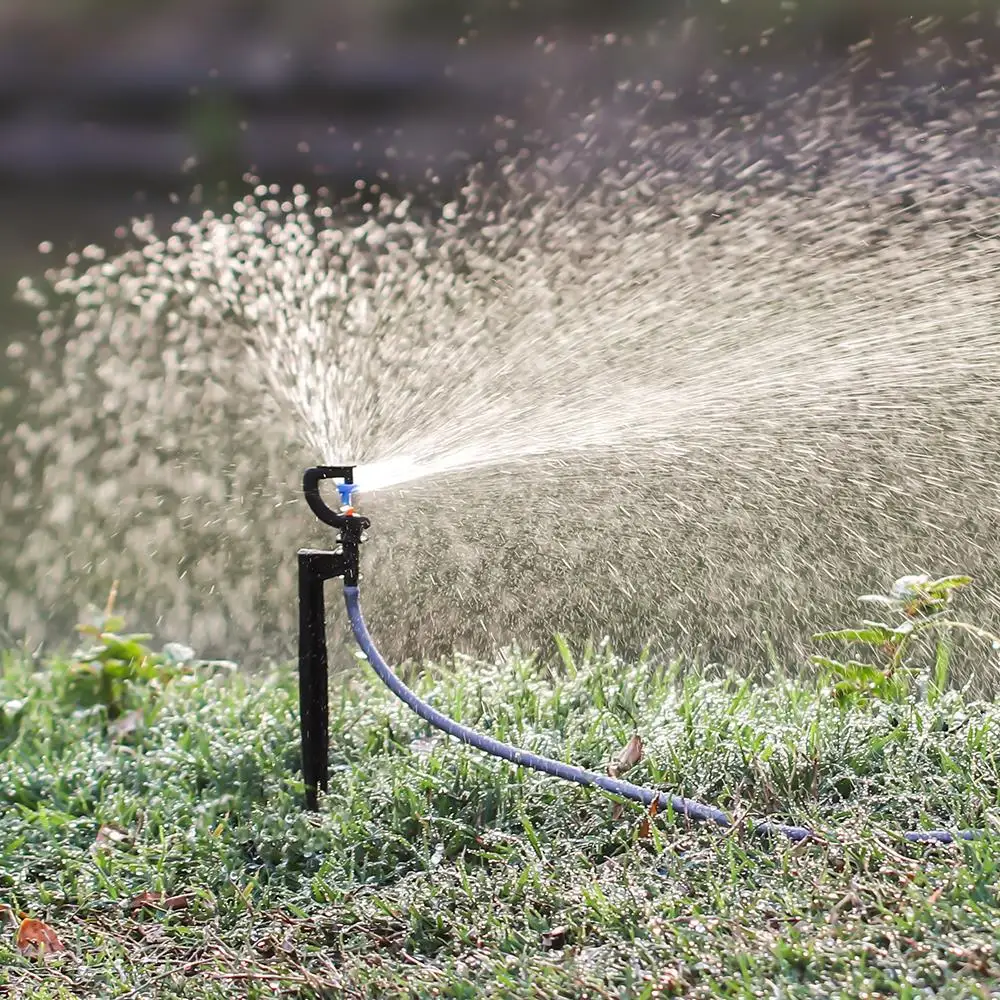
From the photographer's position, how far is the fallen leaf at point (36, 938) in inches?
90.8

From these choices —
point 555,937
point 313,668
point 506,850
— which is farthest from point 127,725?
point 555,937

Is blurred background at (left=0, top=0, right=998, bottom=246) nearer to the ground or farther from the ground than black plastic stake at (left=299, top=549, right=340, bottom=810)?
farther from the ground

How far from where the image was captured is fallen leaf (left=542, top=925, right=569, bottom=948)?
6.80ft

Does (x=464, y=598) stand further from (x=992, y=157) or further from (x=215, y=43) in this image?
(x=215, y=43)

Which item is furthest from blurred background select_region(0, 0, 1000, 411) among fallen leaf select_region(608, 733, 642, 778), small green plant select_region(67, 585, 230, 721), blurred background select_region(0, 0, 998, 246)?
fallen leaf select_region(608, 733, 642, 778)

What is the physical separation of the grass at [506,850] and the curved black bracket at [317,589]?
0.16 meters

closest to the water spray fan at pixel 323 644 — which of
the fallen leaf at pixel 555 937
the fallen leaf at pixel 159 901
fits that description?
the fallen leaf at pixel 159 901

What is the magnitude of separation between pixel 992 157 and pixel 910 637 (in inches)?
141

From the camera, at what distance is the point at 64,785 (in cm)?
290

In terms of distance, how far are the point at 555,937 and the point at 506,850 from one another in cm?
30

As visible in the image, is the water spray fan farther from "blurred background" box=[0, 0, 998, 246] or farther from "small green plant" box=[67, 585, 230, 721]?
"blurred background" box=[0, 0, 998, 246]

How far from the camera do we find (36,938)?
2.33m

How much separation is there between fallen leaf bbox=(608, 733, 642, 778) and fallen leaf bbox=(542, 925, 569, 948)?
50 centimetres

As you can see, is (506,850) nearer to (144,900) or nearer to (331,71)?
(144,900)
